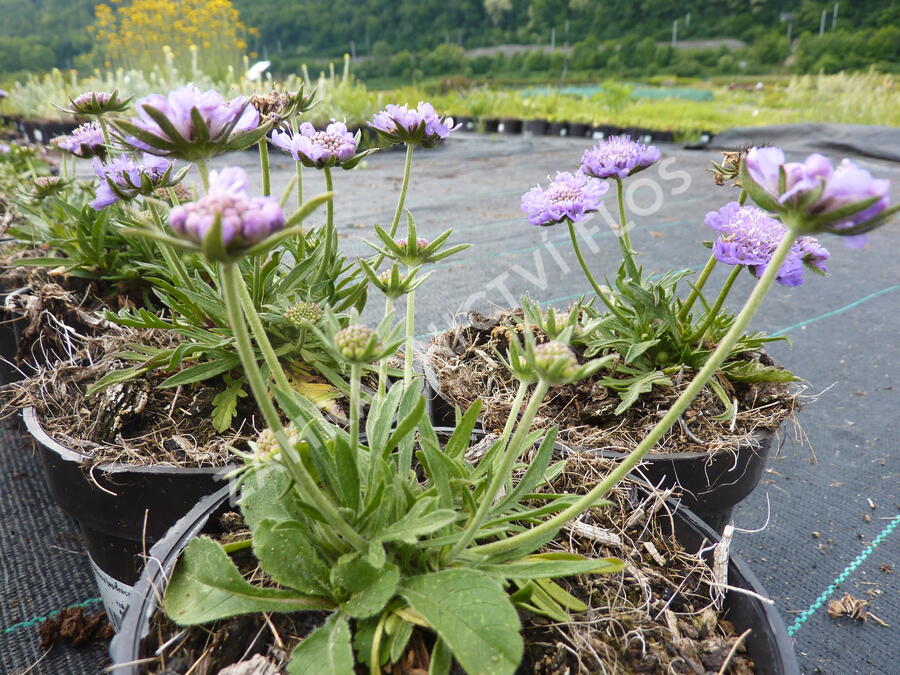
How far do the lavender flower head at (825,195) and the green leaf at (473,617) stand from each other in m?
0.50

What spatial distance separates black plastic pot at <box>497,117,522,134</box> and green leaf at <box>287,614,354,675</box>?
9886mm

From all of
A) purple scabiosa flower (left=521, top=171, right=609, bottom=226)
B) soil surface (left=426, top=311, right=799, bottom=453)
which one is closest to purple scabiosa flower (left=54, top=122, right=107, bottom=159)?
soil surface (left=426, top=311, right=799, bottom=453)

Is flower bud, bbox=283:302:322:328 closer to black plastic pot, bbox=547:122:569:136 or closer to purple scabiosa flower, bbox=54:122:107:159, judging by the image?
purple scabiosa flower, bbox=54:122:107:159

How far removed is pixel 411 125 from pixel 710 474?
95 centimetres

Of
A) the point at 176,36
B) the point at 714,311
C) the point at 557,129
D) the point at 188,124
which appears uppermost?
the point at 176,36

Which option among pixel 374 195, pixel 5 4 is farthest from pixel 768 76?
pixel 5 4

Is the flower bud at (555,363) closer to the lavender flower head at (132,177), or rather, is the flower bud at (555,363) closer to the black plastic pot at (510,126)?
the lavender flower head at (132,177)

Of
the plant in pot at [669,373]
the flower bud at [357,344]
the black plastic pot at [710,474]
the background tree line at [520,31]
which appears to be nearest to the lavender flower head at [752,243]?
the plant in pot at [669,373]

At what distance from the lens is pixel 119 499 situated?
118 centimetres

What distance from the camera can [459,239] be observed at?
142 inches

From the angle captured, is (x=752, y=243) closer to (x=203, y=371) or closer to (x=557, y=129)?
(x=203, y=371)

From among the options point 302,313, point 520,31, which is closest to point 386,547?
point 302,313

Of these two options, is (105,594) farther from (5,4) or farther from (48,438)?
(5,4)

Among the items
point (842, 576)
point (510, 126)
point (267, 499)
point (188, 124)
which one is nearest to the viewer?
point (188, 124)
